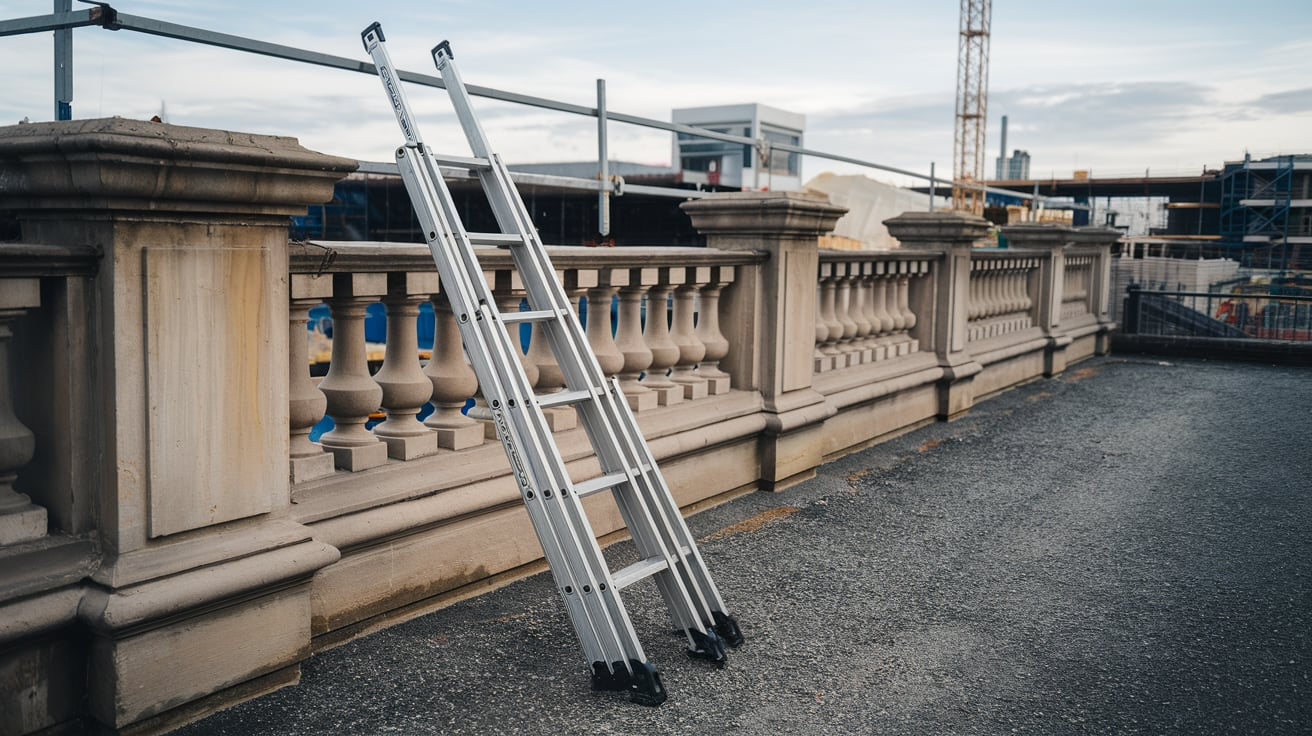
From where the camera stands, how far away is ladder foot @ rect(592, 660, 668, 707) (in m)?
3.52

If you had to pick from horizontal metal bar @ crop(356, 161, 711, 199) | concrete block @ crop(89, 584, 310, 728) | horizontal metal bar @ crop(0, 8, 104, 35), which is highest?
horizontal metal bar @ crop(0, 8, 104, 35)

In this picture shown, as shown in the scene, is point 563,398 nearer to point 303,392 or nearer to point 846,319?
point 303,392

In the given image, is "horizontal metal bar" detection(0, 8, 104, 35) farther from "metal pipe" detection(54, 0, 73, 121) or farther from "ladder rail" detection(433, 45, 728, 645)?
"ladder rail" detection(433, 45, 728, 645)

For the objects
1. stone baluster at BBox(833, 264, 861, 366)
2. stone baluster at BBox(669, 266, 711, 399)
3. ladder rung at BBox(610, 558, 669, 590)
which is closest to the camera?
ladder rung at BBox(610, 558, 669, 590)

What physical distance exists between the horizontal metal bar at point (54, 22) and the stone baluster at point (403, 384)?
150cm

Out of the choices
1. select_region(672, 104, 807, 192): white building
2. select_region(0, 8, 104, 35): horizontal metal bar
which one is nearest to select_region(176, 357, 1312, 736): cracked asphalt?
select_region(0, 8, 104, 35): horizontal metal bar

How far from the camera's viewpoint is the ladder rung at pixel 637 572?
3635mm

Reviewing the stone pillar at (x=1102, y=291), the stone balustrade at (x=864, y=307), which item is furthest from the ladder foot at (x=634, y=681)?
the stone pillar at (x=1102, y=291)

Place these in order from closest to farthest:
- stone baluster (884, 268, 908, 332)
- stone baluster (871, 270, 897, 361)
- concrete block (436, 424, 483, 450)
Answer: concrete block (436, 424, 483, 450) < stone baluster (871, 270, 897, 361) < stone baluster (884, 268, 908, 332)

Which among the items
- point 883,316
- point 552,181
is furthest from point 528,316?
point 883,316

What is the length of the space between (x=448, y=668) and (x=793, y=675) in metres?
1.20

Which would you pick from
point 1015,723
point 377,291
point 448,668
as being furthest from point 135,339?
point 1015,723

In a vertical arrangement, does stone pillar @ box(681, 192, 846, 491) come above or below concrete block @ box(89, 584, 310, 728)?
above

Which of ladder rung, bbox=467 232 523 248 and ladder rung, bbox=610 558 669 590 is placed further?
ladder rung, bbox=467 232 523 248
